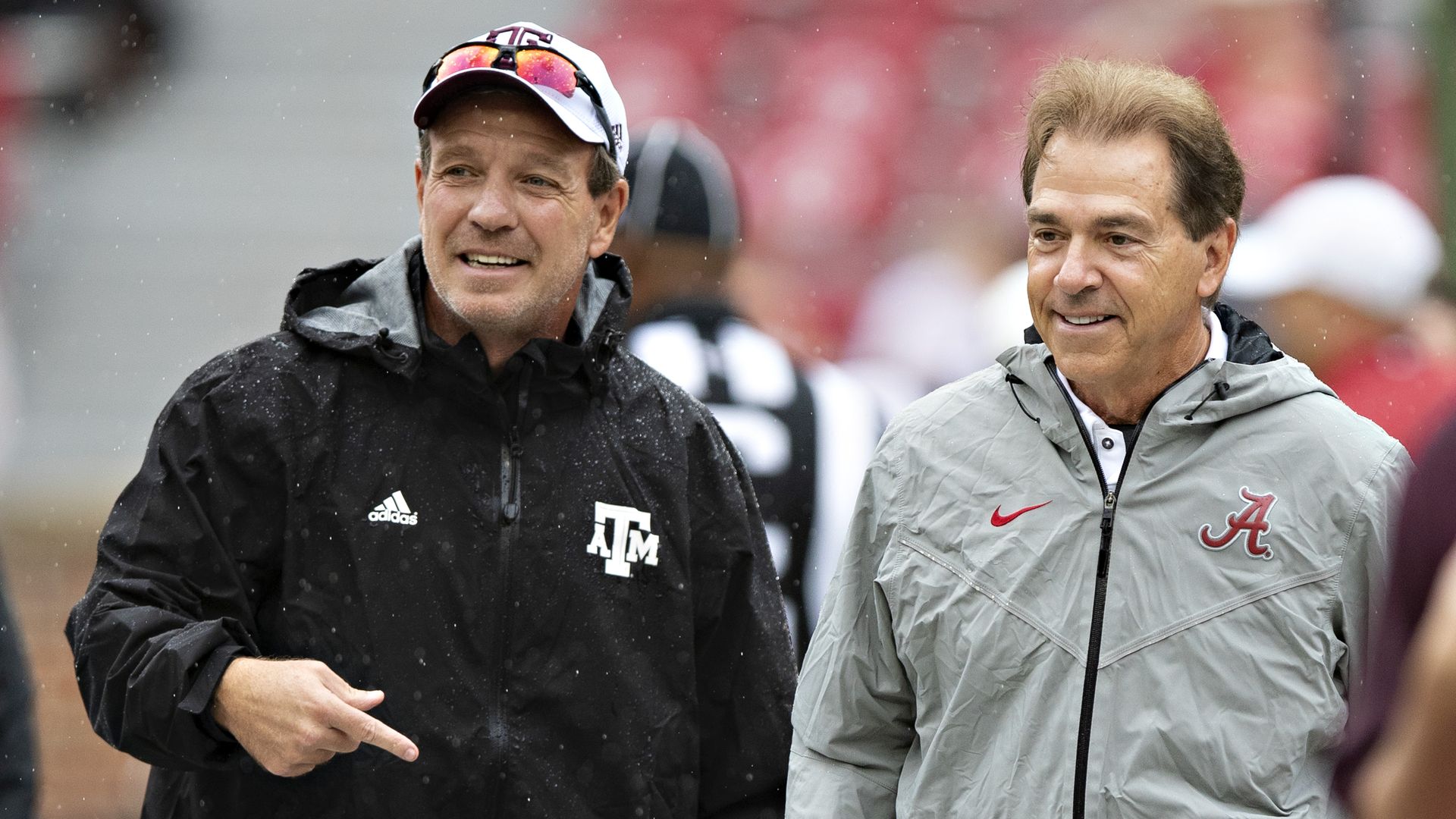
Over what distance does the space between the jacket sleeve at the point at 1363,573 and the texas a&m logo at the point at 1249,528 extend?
92mm

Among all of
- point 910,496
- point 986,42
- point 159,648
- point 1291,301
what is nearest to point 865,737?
point 910,496

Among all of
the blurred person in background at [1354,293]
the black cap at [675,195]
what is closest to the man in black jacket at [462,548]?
the black cap at [675,195]

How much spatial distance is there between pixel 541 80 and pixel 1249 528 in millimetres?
1133

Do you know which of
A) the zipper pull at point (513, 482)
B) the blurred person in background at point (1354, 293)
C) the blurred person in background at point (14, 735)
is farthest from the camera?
the blurred person in background at point (1354, 293)

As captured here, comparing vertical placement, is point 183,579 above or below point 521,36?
below

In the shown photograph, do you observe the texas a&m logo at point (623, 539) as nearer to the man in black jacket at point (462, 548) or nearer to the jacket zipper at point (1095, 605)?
the man in black jacket at point (462, 548)

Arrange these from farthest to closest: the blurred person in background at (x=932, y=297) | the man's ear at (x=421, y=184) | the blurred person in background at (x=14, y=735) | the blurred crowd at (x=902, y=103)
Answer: the blurred person in background at (x=932, y=297) < the blurred crowd at (x=902, y=103) < the blurred person in background at (x=14, y=735) < the man's ear at (x=421, y=184)

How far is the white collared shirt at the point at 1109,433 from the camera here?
2.16m

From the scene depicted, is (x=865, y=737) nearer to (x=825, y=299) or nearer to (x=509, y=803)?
(x=509, y=803)

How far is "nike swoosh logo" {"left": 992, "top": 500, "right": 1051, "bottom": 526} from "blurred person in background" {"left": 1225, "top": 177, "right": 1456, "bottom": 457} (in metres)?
2.41

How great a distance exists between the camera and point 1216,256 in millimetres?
2266

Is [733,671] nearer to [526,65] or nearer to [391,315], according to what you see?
[391,315]

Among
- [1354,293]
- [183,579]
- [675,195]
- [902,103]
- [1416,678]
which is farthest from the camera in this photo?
[902,103]

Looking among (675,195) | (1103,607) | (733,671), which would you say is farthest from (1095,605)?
(675,195)
